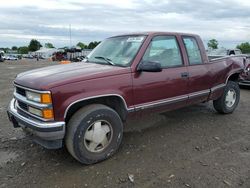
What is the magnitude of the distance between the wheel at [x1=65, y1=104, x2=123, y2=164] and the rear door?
180 cm

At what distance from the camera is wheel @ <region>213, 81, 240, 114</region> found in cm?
594

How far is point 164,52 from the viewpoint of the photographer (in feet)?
15.1

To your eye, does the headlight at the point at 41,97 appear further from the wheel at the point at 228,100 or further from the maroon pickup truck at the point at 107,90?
the wheel at the point at 228,100

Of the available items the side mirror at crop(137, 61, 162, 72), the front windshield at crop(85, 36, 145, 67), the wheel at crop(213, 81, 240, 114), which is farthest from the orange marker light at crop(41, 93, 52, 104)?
the wheel at crop(213, 81, 240, 114)

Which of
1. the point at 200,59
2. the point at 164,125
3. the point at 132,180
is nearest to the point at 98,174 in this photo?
the point at 132,180

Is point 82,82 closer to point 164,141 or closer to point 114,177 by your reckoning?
point 114,177

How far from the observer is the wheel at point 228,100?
5936mm

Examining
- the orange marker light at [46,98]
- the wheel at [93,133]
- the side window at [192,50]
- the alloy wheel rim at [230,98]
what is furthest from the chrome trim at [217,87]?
the orange marker light at [46,98]

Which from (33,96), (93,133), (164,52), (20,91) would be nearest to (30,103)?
(33,96)

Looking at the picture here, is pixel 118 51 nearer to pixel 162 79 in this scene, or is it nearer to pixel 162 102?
pixel 162 79

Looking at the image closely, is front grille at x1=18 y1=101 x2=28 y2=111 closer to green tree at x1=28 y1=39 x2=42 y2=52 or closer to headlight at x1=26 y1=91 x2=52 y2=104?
headlight at x1=26 y1=91 x2=52 y2=104

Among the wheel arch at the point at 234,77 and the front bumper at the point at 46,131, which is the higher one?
the wheel arch at the point at 234,77

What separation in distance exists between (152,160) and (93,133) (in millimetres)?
948

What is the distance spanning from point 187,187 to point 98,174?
1.14 meters
